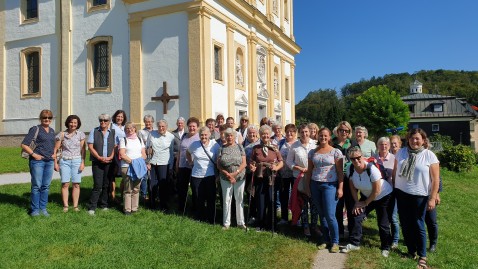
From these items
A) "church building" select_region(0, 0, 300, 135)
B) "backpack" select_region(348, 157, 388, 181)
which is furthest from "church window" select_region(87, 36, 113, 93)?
"backpack" select_region(348, 157, 388, 181)

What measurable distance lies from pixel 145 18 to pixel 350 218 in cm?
1441

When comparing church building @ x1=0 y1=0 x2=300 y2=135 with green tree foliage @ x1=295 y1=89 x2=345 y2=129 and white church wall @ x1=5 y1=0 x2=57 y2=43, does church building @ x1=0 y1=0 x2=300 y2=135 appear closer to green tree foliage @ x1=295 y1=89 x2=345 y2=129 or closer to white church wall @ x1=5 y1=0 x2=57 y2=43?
white church wall @ x1=5 y1=0 x2=57 y2=43

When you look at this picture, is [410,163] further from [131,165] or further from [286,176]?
[131,165]

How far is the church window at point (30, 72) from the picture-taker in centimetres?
2059

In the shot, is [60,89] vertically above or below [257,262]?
above

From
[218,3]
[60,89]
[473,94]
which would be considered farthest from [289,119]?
[473,94]

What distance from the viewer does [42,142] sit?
21.5 ft

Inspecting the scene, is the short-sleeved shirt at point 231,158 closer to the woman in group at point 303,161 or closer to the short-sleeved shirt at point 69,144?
the woman in group at point 303,161

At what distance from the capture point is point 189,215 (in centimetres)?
730

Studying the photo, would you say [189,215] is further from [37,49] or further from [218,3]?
[37,49]

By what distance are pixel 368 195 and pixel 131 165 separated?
4.03 metres

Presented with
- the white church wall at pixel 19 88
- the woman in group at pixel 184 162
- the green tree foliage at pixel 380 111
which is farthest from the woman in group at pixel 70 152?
the green tree foliage at pixel 380 111

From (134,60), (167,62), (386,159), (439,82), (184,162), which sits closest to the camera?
(386,159)

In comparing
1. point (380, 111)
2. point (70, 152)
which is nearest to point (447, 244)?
point (70, 152)
